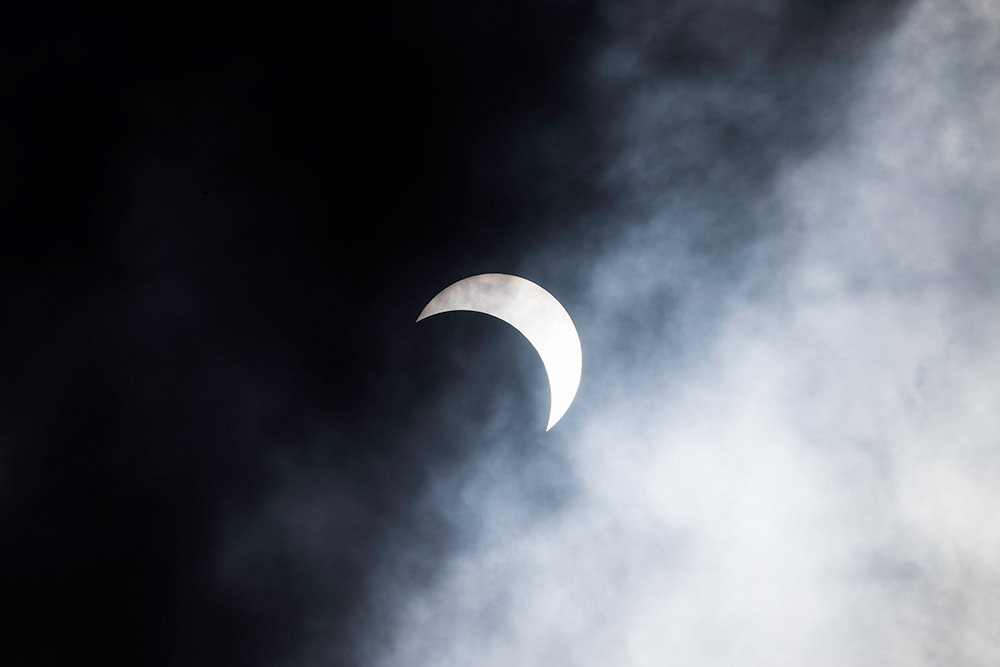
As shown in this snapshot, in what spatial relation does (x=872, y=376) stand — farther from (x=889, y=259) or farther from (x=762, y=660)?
(x=762, y=660)

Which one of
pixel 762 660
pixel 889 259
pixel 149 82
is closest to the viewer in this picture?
pixel 762 660

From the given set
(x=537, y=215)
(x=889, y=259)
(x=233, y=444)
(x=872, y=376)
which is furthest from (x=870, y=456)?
(x=233, y=444)

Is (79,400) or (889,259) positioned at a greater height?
(889,259)

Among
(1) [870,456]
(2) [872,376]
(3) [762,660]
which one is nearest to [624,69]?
(2) [872,376]

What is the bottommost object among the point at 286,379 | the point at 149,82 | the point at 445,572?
the point at 445,572

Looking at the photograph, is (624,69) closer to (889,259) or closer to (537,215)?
(537,215)

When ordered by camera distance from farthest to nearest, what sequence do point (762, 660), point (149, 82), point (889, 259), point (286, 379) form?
point (149, 82) → point (286, 379) → point (889, 259) → point (762, 660)

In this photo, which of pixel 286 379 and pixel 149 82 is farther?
pixel 149 82
